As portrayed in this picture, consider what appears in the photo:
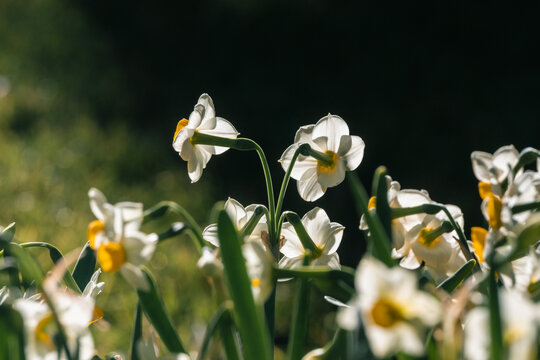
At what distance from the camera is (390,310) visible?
441 mm

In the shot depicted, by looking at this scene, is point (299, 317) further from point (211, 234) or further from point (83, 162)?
point (83, 162)

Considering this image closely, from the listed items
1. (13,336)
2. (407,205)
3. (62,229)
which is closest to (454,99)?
(62,229)

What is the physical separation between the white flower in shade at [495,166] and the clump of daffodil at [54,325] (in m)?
0.38

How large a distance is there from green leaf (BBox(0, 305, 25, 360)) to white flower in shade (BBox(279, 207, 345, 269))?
25 centimetres

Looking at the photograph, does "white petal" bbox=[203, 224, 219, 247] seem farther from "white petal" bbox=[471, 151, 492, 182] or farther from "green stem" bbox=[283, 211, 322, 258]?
"white petal" bbox=[471, 151, 492, 182]

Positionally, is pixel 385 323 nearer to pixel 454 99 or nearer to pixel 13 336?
pixel 13 336

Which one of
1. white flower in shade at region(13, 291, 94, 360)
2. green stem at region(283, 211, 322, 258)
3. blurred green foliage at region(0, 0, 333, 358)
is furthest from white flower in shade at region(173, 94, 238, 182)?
blurred green foliage at region(0, 0, 333, 358)

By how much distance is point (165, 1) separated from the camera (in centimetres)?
381

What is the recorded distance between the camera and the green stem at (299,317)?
591 mm

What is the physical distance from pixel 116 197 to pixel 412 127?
1224mm

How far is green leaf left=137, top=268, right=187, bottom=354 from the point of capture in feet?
1.94

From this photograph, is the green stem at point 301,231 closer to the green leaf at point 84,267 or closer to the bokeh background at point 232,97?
the green leaf at point 84,267

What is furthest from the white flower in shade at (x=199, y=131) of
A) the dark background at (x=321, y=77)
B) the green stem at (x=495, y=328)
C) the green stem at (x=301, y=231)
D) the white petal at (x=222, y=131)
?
the dark background at (x=321, y=77)

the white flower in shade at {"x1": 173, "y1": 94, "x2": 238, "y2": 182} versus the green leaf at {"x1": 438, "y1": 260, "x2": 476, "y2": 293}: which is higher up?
the white flower in shade at {"x1": 173, "y1": 94, "x2": 238, "y2": 182}
